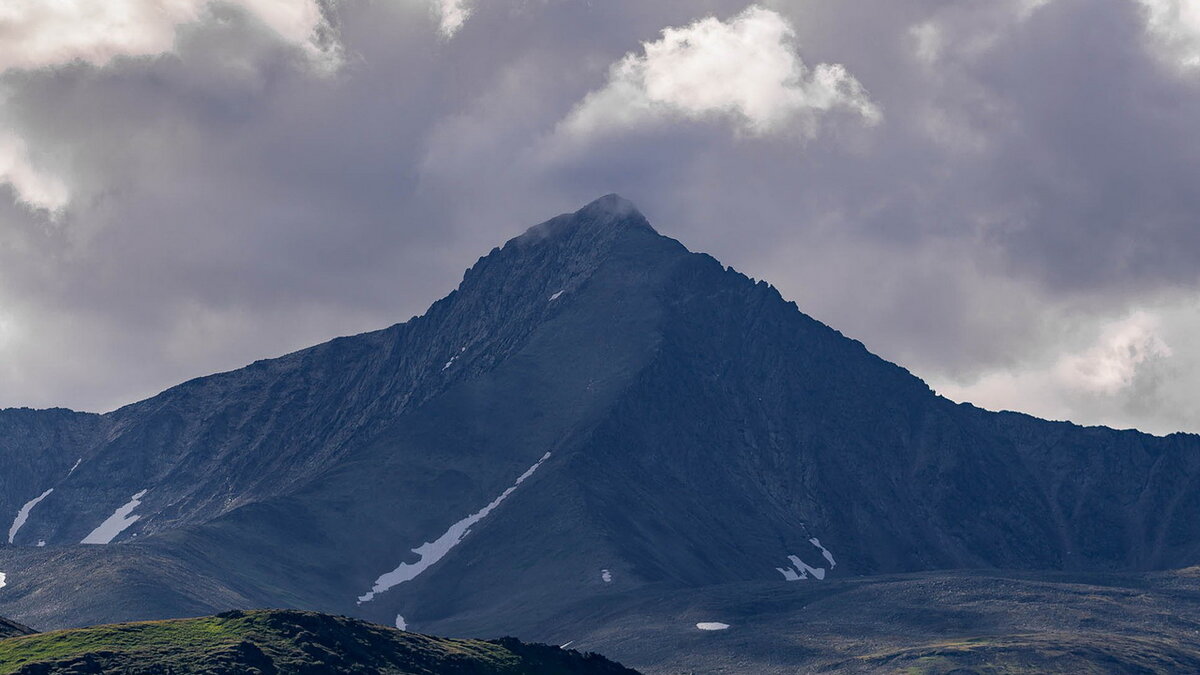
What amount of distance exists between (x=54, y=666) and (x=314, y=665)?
2498 cm

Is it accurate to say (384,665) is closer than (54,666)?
No

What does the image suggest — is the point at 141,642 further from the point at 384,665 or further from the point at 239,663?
the point at 384,665

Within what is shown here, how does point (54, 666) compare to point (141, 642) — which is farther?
point (141, 642)

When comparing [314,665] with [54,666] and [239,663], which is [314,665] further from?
[54,666]

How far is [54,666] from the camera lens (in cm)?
18000

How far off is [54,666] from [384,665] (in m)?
34.2

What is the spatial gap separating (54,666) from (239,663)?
Result: 17311 millimetres

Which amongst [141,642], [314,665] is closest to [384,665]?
[314,665]

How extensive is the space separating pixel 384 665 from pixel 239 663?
17.2 meters

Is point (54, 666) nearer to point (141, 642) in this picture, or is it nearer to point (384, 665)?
point (141, 642)

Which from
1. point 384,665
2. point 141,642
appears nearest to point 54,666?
point 141,642

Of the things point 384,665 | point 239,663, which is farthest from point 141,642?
point 384,665

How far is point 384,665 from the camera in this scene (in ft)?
653

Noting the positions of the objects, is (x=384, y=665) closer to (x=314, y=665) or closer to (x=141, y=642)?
(x=314, y=665)
